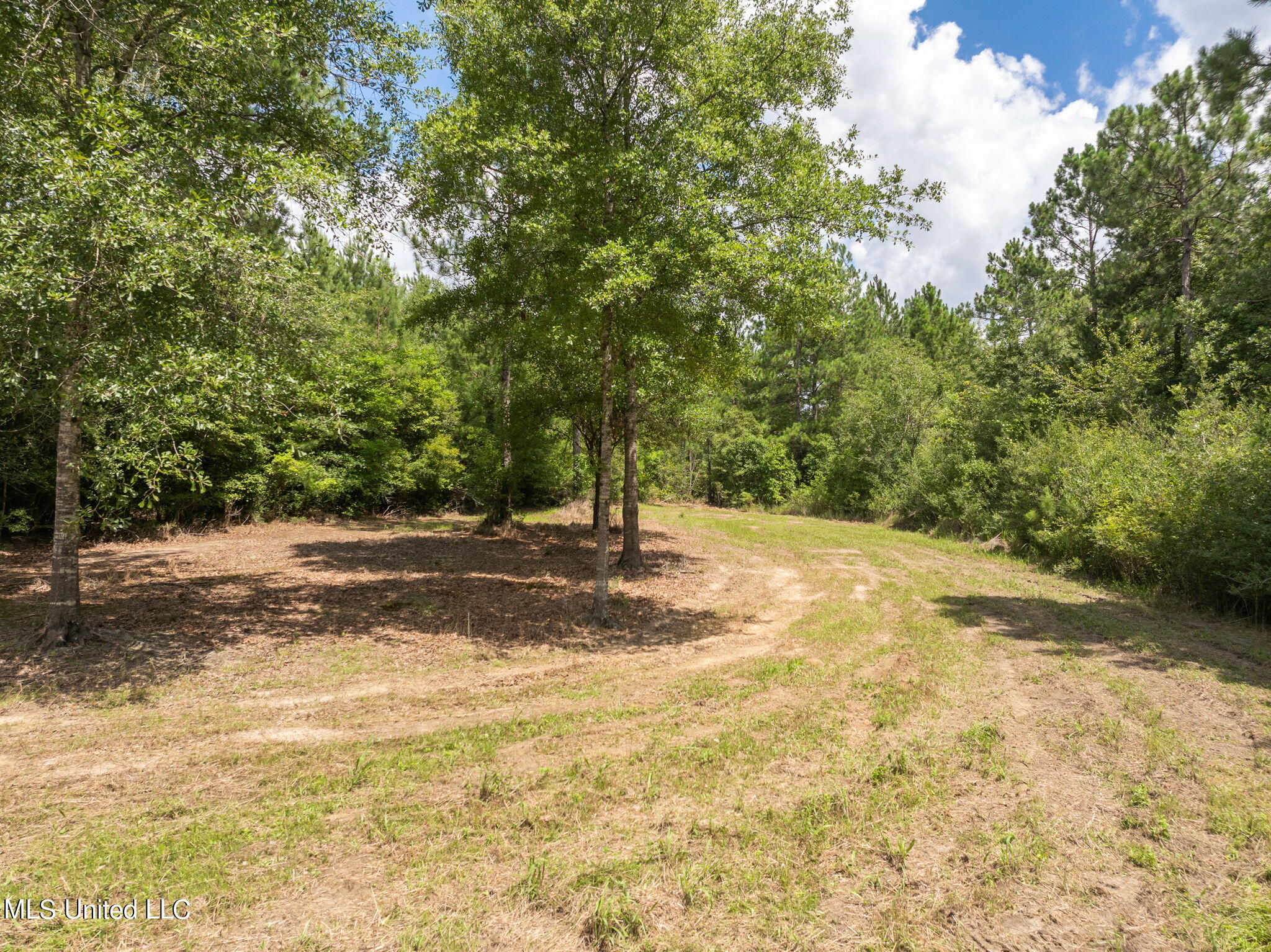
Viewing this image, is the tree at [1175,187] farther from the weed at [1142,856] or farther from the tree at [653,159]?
the weed at [1142,856]

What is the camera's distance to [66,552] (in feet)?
23.2

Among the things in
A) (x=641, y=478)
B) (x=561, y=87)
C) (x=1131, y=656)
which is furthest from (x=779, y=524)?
(x=561, y=87)

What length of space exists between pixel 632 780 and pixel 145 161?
25.4ft

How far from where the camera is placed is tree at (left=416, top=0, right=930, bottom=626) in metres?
8.51

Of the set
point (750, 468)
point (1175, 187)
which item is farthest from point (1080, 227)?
point (750, 468)

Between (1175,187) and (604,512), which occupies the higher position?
(1175,187)

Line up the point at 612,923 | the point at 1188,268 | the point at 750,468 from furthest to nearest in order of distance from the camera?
Answer: the point at 750,468 → the point at 1188,268 → the point at 612,923

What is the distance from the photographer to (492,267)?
1088 centimetres

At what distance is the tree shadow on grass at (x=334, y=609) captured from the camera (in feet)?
22.8

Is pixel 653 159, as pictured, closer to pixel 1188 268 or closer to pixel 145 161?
pixel 145 161

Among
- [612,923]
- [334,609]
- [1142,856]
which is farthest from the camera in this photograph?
[334,609]

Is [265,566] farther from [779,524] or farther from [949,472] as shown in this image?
[949,472]

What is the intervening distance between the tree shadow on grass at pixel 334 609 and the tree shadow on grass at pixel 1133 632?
4.98 meters

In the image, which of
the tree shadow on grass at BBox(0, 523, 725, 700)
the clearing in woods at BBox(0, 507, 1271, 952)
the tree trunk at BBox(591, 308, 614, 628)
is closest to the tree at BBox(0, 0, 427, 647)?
the tree shadow on grass at BBox(0, 523, 725, 700)
